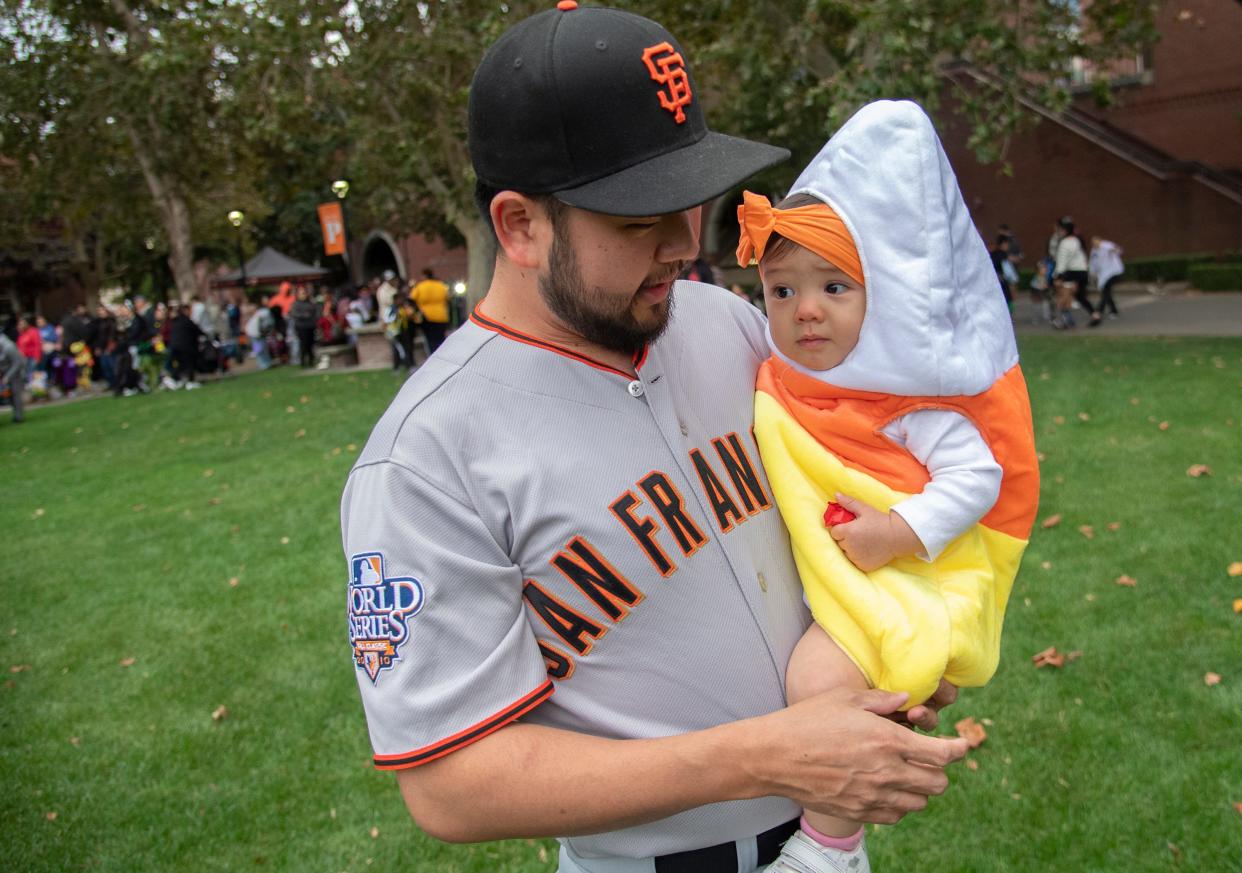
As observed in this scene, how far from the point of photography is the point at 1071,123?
29.6 metres

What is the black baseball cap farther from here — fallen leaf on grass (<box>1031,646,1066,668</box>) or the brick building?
the brick building

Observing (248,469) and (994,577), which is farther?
(248,469)

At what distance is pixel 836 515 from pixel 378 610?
88 centimetres

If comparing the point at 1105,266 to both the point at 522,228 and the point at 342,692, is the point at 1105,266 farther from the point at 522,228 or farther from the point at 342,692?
the point at 522,228

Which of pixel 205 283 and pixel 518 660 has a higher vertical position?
pixel 518 660

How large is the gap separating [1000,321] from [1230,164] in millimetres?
30777

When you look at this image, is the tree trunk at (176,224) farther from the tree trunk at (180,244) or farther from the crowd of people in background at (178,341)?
the crowd of people in background at (178,341)

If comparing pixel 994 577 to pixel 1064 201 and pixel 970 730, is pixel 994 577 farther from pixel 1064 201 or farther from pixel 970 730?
pixel 1064 201

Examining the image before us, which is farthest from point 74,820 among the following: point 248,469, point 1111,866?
point 248,469

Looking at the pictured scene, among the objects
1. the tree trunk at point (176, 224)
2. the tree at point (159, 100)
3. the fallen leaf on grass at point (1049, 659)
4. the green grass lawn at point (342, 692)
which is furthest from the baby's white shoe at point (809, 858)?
the tree trunk at point (176, 224)

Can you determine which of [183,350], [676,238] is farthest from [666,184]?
[183,350]

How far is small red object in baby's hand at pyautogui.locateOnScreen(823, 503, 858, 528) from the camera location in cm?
198

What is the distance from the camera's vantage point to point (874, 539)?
1.94m

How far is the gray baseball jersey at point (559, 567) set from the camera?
1.59 meters
